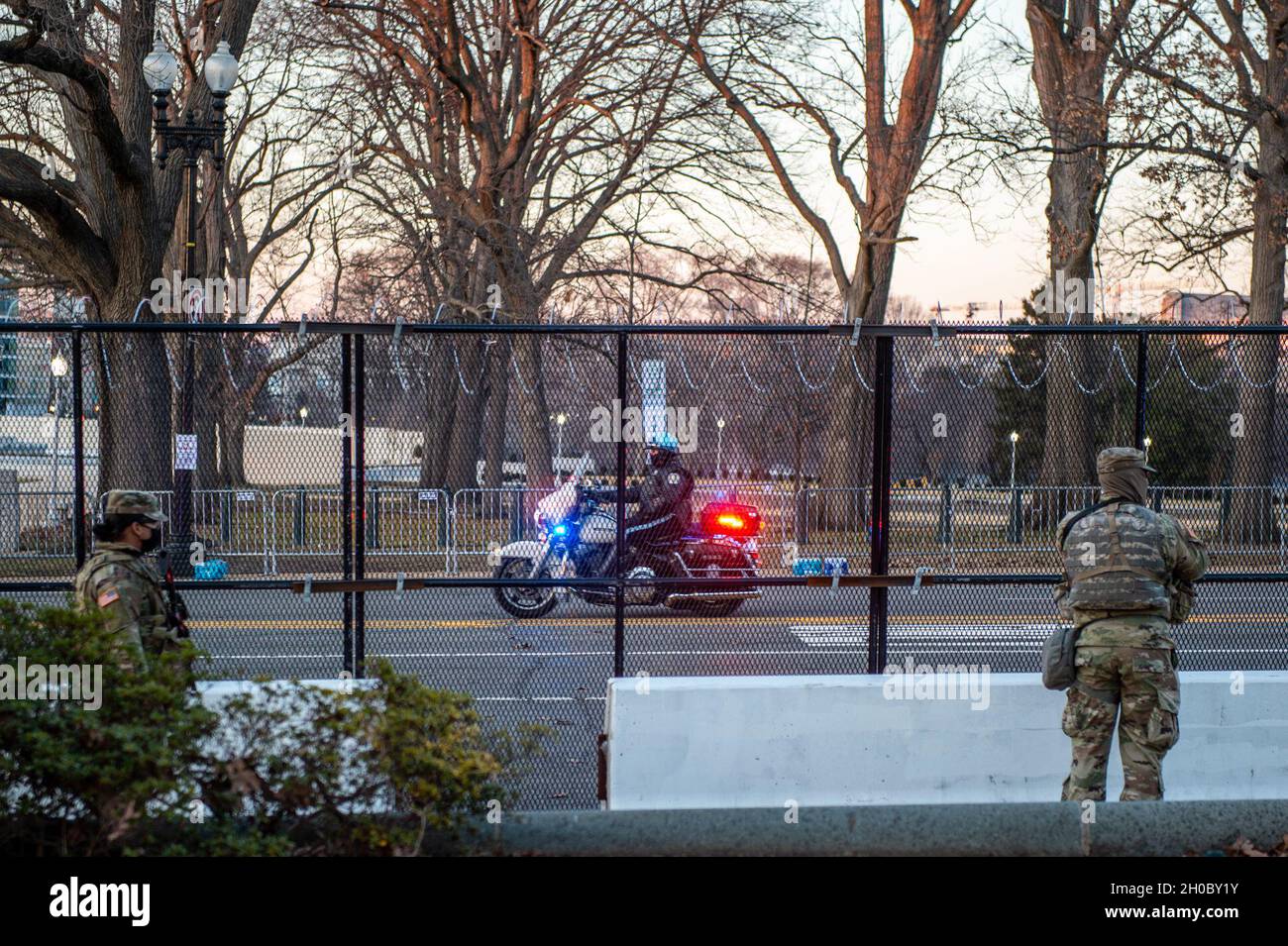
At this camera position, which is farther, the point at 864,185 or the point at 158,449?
the point at 864,185

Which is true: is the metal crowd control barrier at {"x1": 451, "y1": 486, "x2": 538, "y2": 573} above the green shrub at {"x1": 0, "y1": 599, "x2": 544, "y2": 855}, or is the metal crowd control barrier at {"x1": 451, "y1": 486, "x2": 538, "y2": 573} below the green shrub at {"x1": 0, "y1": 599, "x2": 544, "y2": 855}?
above

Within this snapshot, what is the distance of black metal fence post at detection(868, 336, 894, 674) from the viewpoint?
830cm

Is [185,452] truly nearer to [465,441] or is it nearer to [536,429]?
[465,441]

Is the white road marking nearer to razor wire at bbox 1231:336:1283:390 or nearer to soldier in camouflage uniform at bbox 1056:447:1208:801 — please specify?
razor wire at bbox 1231:336:1283:390

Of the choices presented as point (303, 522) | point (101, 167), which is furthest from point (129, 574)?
point (101, 167)

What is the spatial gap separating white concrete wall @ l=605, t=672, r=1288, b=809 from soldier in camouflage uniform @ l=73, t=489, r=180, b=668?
2.47 metres

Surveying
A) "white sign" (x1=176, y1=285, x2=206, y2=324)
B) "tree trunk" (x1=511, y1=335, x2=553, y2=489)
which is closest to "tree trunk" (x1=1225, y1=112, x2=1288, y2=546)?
"tree trunk" (x1=511, y1=335, x2=553, y2=489)

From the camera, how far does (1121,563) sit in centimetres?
682

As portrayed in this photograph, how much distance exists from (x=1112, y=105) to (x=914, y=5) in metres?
5.32

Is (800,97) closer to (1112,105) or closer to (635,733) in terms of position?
(1112,105)
